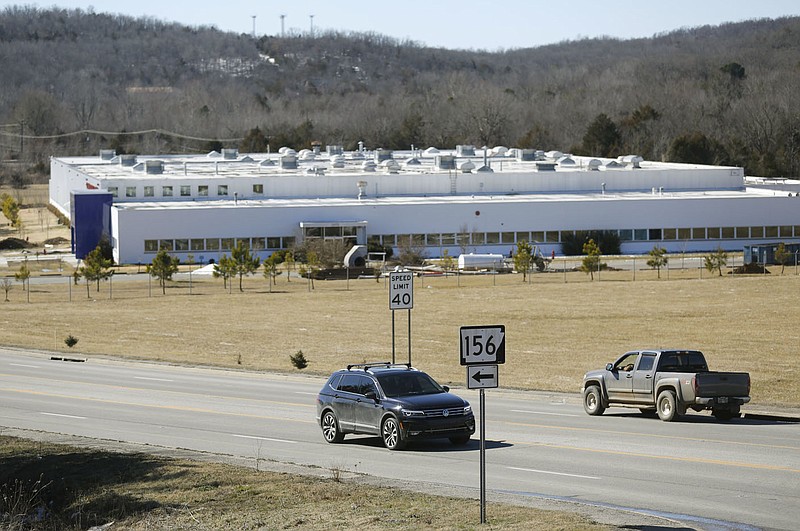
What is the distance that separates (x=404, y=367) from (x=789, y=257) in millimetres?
61319

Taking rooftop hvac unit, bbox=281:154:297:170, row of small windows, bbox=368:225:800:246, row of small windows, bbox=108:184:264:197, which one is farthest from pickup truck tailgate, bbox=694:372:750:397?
rooftop hvac unit, bbox=281:154:297:170

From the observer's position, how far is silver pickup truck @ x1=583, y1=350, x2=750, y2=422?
27141mm

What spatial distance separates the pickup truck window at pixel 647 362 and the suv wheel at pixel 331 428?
7.53 metres

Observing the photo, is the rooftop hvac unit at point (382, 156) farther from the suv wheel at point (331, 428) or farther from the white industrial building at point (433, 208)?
the suv wheel at point (331, 428)

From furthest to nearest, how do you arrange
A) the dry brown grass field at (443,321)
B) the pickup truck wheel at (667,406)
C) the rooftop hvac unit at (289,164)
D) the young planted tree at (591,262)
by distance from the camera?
→ the rooftop hvac unit at (289,164) < the young planted tree at (591,262) < the dry brown grass field at (443,321) < the pickup truck wheel at (667,406)

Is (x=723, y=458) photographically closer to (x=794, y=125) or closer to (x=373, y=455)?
(x=373, y=455)

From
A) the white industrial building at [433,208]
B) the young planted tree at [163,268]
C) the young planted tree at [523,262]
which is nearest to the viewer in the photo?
the young planted tree at [163,268]

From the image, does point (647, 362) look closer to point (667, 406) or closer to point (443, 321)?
point (667, 406)

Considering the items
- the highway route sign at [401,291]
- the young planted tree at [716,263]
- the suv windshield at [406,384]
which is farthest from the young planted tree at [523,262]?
the suv windshield at [406,384]

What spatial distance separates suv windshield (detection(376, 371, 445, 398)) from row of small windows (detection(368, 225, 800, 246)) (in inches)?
2715

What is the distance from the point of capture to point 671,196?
330 ft

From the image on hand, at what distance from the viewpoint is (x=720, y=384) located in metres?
27.1

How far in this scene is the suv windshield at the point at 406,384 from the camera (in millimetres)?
24469

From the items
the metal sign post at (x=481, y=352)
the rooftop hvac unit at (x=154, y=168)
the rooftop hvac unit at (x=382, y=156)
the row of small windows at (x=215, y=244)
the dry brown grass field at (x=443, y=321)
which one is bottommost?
the dry brown grass field at (x=443, y=321)
